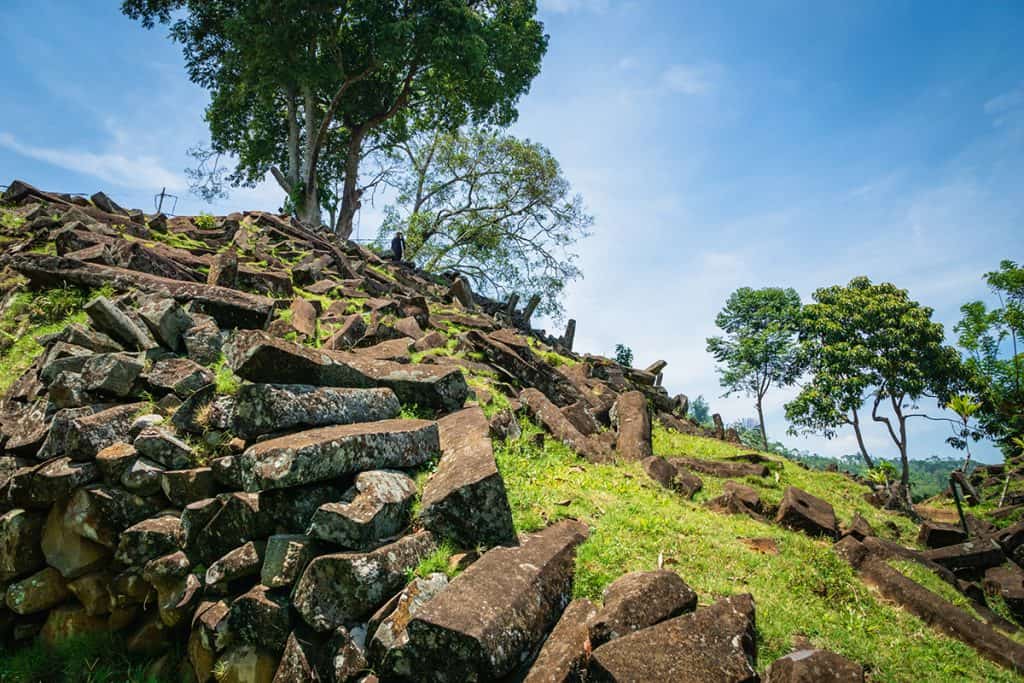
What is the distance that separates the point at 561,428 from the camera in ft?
21.7

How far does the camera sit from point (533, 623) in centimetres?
276

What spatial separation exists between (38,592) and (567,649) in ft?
14.7

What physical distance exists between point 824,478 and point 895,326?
14907 millimetres

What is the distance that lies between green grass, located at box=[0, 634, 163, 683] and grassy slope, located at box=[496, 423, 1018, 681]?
314 centimetres

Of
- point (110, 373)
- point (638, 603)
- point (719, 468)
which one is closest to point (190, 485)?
point (110, 373)

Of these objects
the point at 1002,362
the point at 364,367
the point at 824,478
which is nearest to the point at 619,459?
the point at 364,367

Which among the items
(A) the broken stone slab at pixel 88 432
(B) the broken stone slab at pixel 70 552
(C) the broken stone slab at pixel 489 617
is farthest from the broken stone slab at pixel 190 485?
(C) the broken stone slab at pixel 489 617

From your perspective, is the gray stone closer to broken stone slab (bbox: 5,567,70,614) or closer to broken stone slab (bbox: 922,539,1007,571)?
broken stone slab (bbox: 5,567,70,614)

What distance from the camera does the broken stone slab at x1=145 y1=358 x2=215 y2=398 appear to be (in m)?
4.59

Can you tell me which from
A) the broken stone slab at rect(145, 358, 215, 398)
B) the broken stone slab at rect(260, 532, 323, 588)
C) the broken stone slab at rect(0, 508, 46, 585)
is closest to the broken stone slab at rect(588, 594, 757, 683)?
the broken stone slab at rect(260, 532, 323, 588)

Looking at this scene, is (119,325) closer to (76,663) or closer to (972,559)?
(76,663)

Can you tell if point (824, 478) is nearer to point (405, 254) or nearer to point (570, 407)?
point (570, 407)

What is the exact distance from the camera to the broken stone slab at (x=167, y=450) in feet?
13.1

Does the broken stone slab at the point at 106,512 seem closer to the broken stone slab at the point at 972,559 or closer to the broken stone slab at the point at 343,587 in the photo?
the broken stone slab at the point at 343,587
